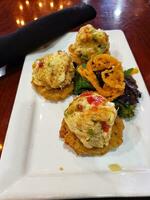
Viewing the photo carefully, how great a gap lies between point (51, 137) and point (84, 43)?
549 millimetres

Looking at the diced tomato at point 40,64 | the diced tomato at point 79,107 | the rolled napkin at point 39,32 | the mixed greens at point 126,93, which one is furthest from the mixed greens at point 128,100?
the rolled napkin at point 39,32

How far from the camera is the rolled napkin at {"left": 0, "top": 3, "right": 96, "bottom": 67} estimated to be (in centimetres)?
151

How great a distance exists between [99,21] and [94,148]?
1.15 meters

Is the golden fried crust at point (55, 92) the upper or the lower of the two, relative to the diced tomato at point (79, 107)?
lower

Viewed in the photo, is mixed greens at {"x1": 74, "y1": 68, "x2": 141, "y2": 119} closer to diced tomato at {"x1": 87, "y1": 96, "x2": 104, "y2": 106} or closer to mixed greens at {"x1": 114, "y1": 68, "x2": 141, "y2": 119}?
mixed greens at {"x1": 114, "y1": 68, "x2": 141, "y2": 119}

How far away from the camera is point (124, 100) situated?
123cm

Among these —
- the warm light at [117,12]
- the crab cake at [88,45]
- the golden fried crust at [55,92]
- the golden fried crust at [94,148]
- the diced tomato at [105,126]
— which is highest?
the crab cake at [88,45]

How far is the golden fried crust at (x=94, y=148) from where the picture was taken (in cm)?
107

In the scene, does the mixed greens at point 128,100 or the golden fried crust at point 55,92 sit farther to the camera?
the golden fried crust at point 55,92

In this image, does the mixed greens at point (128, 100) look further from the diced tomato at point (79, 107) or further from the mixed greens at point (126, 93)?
the diced tomato at point (79, 107)

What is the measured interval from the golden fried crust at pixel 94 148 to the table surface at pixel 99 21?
1.03 ft

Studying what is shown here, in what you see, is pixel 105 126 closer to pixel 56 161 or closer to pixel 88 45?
pixel 56 161

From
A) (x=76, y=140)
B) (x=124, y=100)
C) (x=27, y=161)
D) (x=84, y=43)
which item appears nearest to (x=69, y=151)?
(x=76, y=140)

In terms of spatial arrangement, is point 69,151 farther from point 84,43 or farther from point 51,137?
point 84,43
